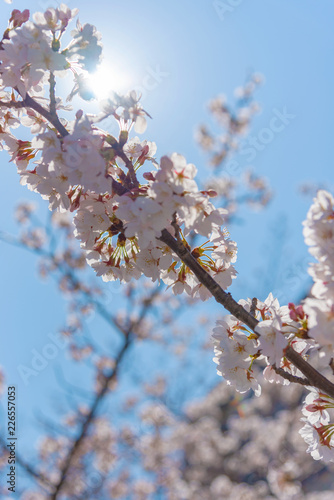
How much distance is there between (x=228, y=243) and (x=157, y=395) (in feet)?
37.0

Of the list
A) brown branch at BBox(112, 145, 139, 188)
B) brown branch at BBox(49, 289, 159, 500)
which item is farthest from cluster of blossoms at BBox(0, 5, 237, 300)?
brown branch at BBox(49, 289, 159, 500)

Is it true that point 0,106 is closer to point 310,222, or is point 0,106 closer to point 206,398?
point 310,222

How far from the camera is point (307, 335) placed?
3.86ft

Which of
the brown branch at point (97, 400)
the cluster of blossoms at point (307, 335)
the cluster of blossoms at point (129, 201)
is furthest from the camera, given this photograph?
the brown branch at point (97, 400)

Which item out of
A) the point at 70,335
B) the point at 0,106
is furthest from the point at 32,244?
the point at 0,106

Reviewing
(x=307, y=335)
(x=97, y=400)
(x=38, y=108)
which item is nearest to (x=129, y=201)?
(x=38, y=108)

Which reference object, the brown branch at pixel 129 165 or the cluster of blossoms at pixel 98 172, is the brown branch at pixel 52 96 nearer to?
the cluster of blossoms at pixel 98 172

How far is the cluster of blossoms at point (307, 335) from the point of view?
3.26ft

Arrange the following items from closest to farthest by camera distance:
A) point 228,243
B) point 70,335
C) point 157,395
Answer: point 228,243 → point 70,335 → point 157,395

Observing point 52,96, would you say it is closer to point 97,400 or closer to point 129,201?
point 129,201

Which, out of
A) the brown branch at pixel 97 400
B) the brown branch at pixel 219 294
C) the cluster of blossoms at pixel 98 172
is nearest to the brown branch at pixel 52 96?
the cluster of blossoms at pixel 98 172

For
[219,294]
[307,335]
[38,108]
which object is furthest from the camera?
[38,108]

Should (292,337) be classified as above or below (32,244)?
below

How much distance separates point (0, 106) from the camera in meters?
1.48
